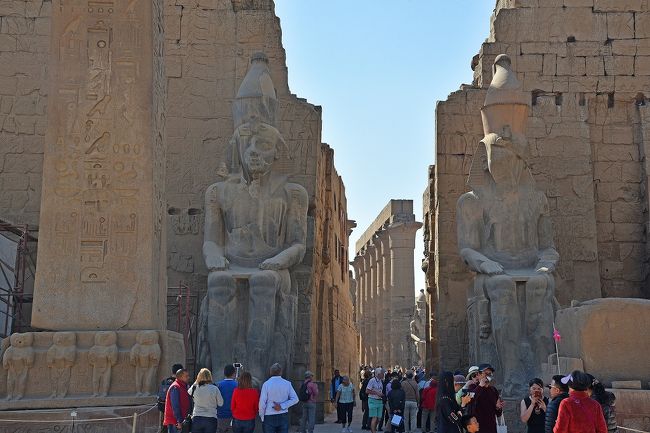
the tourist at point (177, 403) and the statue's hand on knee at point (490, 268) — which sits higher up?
the statue's hand on knee at point (490, 268)

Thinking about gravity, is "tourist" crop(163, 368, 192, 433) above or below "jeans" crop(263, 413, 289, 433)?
above

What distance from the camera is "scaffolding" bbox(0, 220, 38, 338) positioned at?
938 cm

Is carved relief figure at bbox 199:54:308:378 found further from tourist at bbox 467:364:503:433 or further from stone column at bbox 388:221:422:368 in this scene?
stone column at bbox 388:221:422:368

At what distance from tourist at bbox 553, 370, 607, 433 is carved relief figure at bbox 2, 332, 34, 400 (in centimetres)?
352

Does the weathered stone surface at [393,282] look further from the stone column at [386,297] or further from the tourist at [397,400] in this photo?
the tourist at [397,400]

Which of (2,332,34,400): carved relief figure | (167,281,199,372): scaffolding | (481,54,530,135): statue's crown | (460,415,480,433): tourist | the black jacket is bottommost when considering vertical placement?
(460,415,480,433): tourist

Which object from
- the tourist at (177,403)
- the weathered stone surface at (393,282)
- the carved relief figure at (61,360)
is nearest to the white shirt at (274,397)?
the tourist at (177,403)

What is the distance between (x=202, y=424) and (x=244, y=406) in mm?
490

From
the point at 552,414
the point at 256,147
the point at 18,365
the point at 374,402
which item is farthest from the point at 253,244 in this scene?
the point at 552,414

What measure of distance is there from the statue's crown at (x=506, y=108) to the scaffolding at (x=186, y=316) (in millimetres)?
3877

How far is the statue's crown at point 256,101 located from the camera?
30.4 feet

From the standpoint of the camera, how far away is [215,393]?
536cm

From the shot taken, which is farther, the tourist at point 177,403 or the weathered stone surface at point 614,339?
the weathered stone surface at point 614,339

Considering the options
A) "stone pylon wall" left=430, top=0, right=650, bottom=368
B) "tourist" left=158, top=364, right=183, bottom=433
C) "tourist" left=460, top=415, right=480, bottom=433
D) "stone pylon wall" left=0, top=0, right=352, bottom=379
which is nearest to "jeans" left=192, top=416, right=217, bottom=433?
"tourist" left=158, top=364, right=183, bottom=433
